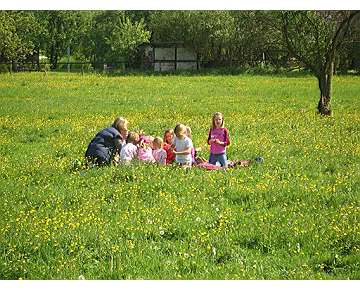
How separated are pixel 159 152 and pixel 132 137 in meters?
0.40

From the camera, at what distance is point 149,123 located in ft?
26.7

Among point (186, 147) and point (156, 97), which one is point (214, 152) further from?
point (156, 97)

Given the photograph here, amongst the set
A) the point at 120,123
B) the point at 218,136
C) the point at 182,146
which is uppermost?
the point at 120,123

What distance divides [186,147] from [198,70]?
1.06m

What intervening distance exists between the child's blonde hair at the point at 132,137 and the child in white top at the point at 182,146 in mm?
522

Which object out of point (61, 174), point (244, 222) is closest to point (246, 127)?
point (244, 222)

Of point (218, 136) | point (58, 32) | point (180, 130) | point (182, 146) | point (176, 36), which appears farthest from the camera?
point (182, 146)

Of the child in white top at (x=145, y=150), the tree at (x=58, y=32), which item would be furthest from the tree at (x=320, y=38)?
the tree at (x=58, y=32)

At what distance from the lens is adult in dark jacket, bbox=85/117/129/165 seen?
8008 mm

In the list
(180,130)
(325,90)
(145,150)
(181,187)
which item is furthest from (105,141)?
(325,90)

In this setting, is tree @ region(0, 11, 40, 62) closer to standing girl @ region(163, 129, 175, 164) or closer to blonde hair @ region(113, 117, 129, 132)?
blonde hair @ region(113, 117, 129, 132)

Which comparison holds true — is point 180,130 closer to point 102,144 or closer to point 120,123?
point 120,123

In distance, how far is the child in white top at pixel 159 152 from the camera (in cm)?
825

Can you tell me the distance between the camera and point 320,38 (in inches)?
362
